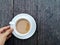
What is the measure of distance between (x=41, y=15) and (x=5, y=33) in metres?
0.21

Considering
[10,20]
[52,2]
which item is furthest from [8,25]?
[52,2]

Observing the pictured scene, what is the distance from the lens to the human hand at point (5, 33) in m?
0.82

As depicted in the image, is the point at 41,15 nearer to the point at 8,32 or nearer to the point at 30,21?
the point at 30,21

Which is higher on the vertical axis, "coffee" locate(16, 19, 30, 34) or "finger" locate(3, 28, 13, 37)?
"coffee" locate(16, 19, 30, 34)

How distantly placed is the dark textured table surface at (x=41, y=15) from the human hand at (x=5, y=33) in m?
0.05

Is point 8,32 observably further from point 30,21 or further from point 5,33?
point 30,21

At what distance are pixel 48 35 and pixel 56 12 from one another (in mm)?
128

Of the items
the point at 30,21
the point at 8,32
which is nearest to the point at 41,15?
the point at 30,21

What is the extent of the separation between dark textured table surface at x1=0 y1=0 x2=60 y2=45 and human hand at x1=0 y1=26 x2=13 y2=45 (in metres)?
0.05

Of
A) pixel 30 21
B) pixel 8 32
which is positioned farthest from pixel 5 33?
pixel 30 21

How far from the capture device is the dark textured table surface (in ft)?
2.93

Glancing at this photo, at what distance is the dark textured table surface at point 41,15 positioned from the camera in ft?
2.93

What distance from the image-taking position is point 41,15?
2.94 ft

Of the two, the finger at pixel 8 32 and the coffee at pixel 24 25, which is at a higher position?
the coffee at pixel 24 25
